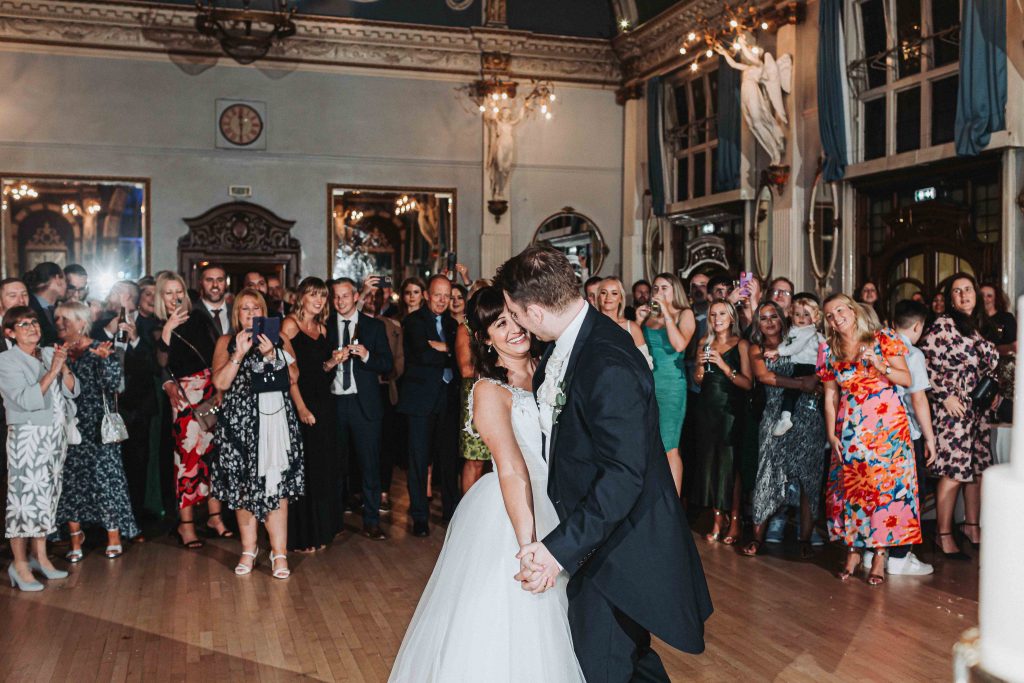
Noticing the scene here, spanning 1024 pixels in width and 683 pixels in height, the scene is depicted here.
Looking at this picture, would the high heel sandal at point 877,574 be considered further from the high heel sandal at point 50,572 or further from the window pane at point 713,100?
the window pane at point 713,100

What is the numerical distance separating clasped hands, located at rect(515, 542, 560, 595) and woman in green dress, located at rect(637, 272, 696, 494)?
12.5ft

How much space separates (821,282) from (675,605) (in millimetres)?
7886

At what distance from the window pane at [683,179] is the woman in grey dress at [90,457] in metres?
8.58

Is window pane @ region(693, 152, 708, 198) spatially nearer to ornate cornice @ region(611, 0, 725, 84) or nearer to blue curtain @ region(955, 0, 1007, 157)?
ornate cornice @ region(611, 0, 725, 84)

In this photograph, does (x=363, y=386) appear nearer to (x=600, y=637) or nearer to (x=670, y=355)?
(x=670, y=355)

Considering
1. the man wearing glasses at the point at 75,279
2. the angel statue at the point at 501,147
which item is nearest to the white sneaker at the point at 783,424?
the man wearing glasses at the point at 75,279

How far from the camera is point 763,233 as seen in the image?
1030cm

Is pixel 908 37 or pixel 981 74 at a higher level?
pixel 908 37

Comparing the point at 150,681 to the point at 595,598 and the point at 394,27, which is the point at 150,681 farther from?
the point at 394,27

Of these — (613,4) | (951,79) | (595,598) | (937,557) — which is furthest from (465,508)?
(613,4)

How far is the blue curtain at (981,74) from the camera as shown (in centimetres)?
721

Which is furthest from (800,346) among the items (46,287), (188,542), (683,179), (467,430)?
(683,179)

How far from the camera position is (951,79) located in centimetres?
824

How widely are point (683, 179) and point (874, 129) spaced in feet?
11.5
